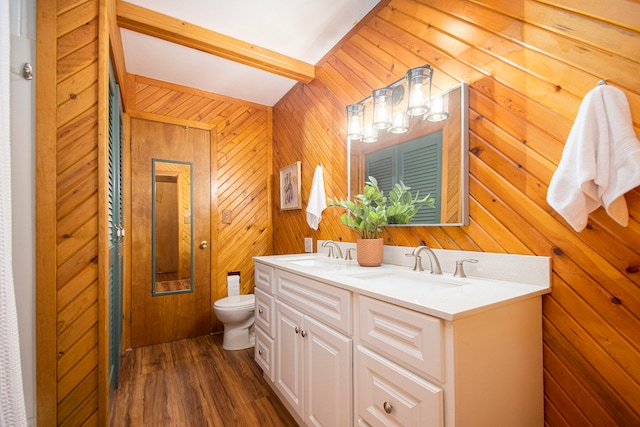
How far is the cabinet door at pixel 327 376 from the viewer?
47.8 inches

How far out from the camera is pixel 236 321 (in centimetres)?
263

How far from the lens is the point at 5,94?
30.2 inches

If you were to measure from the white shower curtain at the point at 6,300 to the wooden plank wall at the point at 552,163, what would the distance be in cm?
163

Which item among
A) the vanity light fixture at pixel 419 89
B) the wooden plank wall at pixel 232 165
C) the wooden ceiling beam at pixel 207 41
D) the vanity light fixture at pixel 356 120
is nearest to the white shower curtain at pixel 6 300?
the wooden ceiling beam at pixel 207 41

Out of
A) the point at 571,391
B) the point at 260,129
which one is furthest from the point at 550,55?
the point at 260,129

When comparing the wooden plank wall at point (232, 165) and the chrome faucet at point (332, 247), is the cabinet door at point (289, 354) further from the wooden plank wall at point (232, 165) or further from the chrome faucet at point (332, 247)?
the wooden plank wall at point (232, 165)

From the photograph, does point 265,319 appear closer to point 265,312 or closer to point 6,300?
point 265,312

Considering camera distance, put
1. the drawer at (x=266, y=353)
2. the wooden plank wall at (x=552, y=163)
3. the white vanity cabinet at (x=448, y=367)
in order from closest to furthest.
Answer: the white vanity cabinet at (x=448, y=367) < the wooden plank wall at (x=552, y=163) < the drawer at (x=266, y=353)

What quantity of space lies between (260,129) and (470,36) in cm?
246

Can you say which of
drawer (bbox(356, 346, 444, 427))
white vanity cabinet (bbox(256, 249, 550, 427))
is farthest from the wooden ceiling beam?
drawer (bbox(356, 346, 444, 427))

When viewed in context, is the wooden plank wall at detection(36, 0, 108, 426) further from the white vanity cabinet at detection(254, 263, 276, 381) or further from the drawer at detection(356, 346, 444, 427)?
the drawer at detection(356, 346, 444, 427)

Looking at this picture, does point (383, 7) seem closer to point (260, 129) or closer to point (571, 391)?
point (260, 129)

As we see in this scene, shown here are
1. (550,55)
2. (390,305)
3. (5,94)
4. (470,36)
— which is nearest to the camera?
(5,94)

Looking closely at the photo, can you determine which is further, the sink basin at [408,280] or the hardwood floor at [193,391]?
the hardwood floor at [193,391]
